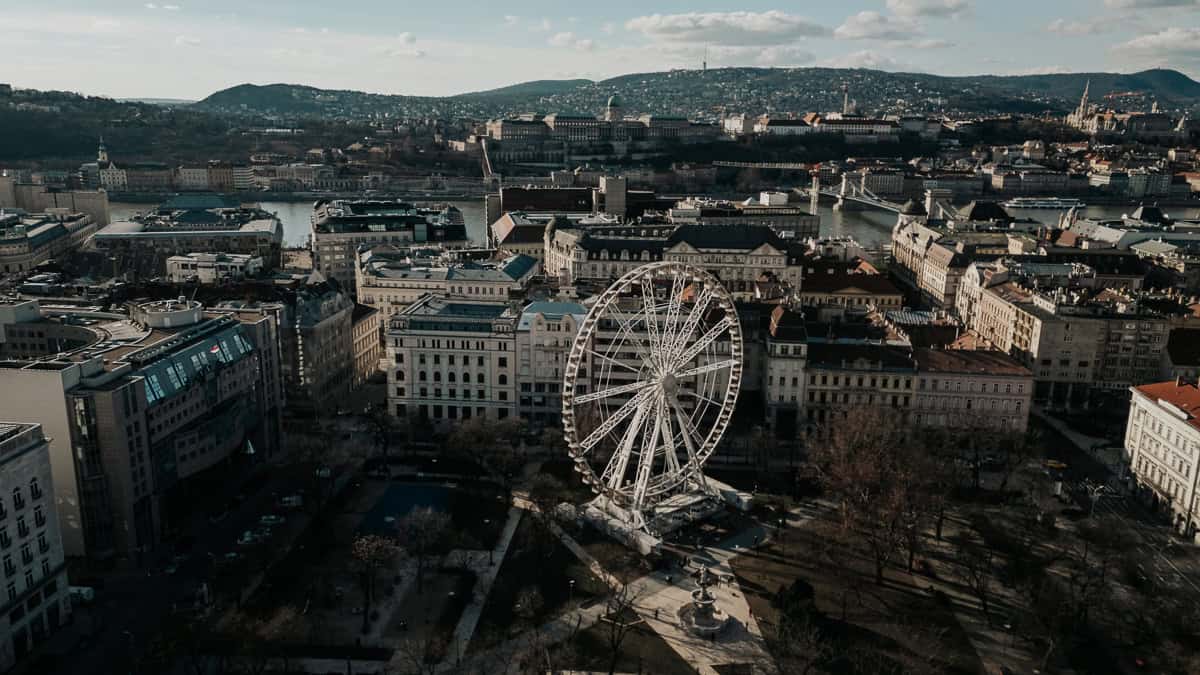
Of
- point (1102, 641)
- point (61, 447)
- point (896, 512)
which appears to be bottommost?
point (1102, 641)

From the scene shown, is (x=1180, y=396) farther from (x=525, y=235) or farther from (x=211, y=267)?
(x=211, y=267)

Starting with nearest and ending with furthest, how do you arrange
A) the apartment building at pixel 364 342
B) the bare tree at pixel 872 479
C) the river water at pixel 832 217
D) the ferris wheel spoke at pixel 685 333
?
the bare tree at pixel 872 479, the ferris wheel spoke at pixel 685 333, the apartment building at pixel 364 342, the river water at pixel 832 217

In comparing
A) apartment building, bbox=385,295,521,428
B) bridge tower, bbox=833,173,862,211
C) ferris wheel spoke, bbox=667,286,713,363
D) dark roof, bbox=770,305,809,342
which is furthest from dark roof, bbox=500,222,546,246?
bridge tower, bbox=833,173,862,211

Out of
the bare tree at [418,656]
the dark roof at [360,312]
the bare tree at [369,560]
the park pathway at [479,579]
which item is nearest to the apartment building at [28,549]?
the bare tree at [369,560]

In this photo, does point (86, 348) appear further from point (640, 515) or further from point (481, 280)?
point (481, 280)

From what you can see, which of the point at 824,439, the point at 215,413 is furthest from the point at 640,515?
the point at 215,413

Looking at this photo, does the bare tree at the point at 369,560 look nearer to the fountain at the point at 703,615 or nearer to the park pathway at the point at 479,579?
the park pathway at the point at 479,579

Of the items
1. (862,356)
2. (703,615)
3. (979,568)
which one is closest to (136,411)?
(703,615)

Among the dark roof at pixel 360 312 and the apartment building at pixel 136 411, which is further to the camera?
the dark roof at pixel 360 312
